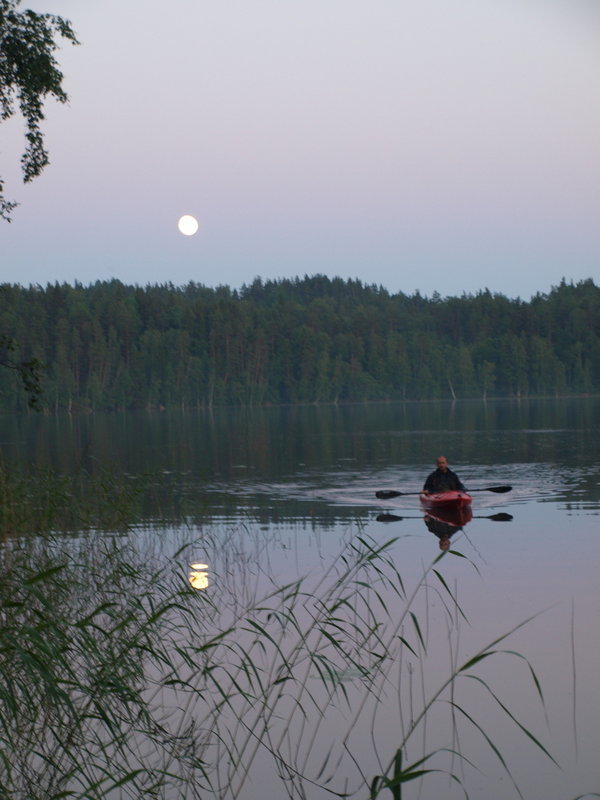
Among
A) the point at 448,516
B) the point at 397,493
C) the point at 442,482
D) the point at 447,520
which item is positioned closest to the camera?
the point at 447,520

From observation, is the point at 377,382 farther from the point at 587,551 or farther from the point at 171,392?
the point at 587,551

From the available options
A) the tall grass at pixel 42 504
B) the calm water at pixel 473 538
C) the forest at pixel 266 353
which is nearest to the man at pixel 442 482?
the calm water at pixel 473 538

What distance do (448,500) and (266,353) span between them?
467 feet

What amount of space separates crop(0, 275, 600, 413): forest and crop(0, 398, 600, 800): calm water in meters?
99.8

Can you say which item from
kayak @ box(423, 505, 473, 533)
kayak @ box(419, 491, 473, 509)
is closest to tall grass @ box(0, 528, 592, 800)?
kayak @ box(423, 505, 473, 533)

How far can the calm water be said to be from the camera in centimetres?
902

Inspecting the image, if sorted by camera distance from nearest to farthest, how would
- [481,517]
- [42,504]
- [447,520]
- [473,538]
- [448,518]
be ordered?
[42,504], [473,538], [447,520], [448,518], [481,517]

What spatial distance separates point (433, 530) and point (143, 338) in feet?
473

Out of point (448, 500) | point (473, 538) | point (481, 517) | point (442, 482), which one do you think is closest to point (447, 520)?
point (448, 500)

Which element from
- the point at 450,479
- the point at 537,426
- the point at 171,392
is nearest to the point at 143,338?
the point at 171,392

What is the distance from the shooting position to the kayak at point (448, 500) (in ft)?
79.0

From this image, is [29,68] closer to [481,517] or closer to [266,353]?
[481,517]

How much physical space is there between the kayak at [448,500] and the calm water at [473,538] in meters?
0.65

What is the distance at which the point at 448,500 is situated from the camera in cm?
2417
